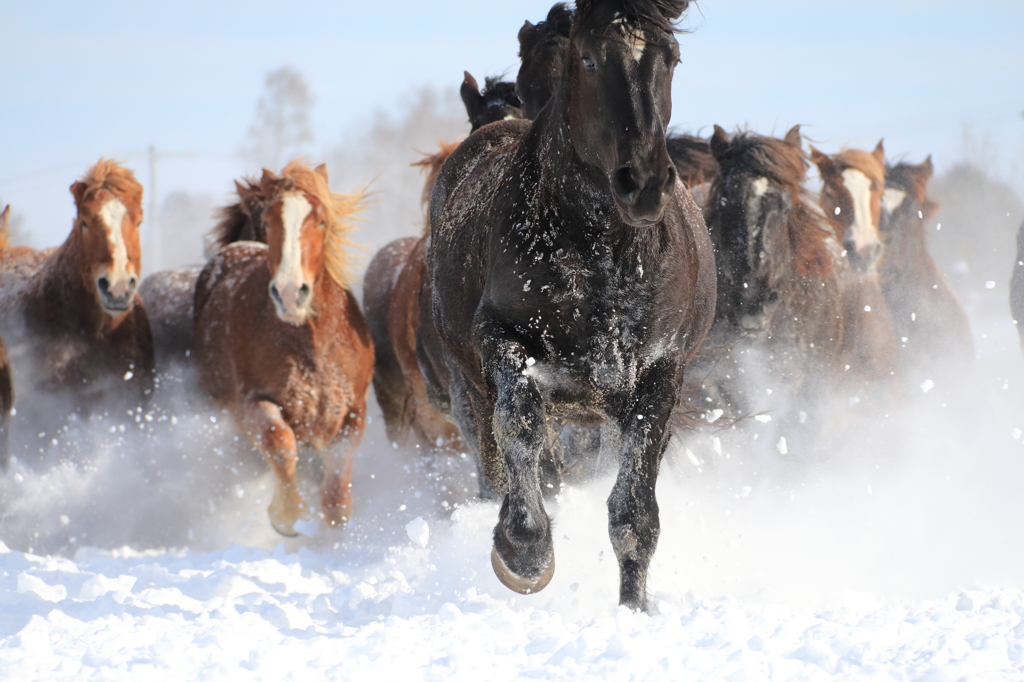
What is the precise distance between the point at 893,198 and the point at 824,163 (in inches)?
73.6

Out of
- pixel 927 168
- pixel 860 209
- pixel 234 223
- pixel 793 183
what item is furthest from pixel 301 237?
pixel 927 168

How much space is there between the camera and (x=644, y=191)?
293 centimetres

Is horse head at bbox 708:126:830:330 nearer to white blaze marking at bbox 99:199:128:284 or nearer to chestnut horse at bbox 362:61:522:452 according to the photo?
chestnut horse at bbox 362:61:522:452

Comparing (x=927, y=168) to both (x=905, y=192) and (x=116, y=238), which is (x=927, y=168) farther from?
(x=116, y=238)

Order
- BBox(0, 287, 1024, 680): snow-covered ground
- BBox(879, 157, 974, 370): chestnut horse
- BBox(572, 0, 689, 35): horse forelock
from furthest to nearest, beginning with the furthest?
BBox(879, 157, 974, 370): chestnut horse < BBox(572, 0, 689, 35): horse forelock < BBox(0, 287, 1024, 680): snow-covered ground

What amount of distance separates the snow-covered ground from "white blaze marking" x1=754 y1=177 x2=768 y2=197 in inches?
56.4

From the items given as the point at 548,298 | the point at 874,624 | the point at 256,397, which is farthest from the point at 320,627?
the point at 256,397

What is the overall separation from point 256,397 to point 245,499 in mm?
1107

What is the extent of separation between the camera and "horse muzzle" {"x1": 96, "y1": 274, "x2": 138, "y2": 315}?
6.37m

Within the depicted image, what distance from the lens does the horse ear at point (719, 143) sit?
6152 millimetres

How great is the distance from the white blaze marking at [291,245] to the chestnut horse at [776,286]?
2590mm

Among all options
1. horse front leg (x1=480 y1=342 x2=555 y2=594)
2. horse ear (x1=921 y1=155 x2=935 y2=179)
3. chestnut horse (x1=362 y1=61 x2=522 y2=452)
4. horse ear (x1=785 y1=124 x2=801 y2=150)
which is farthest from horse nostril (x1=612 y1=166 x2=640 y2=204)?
horse ear (x1=921 y1=155 x2=935 y2=179)

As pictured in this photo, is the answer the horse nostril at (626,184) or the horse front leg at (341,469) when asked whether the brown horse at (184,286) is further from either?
the horse nostril at (626,184)

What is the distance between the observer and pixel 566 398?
362 cm
